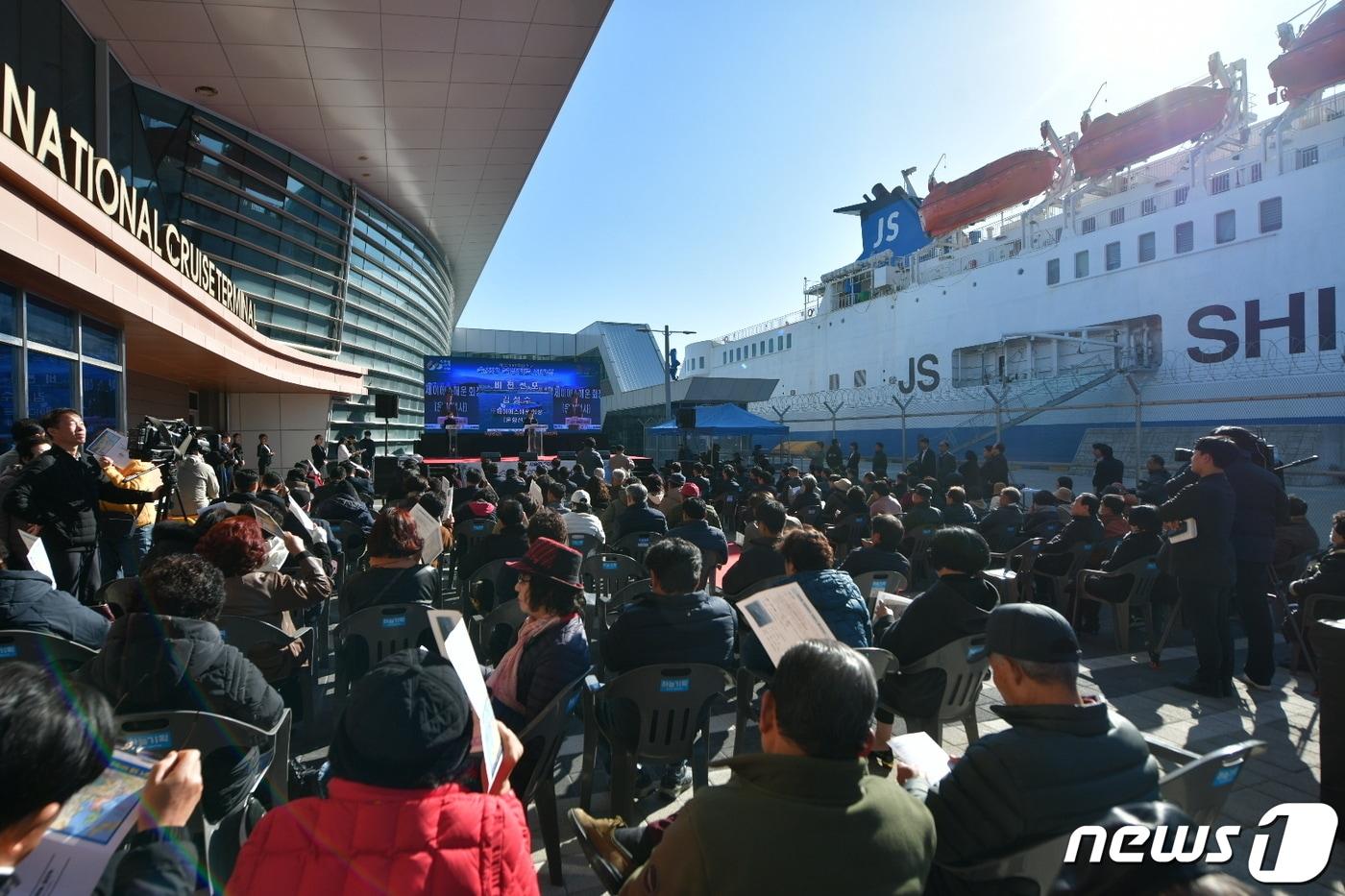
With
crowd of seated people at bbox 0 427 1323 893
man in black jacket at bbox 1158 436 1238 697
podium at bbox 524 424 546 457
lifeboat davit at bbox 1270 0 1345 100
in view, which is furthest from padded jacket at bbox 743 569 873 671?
lifeboat davit at bbox 1270 0 1345 100

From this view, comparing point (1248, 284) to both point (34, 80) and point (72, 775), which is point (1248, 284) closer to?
point (72, 775)

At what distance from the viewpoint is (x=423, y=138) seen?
1789 cm

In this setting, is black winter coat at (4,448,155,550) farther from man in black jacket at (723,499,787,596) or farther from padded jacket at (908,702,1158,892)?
padded jacket at (908,702,1158,892)

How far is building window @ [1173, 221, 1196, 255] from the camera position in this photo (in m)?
18.2

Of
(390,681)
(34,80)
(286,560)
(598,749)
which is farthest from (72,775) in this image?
(34,80)

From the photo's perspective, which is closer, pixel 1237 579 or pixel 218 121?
pixel 1237 579

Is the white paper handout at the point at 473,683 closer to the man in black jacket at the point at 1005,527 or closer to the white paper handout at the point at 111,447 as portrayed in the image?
the white paper handout at the point at 111,447

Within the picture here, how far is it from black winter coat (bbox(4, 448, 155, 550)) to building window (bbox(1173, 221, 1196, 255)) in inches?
900

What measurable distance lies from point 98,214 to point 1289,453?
20183mm

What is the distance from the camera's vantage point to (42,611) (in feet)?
10.2

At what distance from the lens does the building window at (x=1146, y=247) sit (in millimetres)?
19250

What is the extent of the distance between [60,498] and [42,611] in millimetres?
2640

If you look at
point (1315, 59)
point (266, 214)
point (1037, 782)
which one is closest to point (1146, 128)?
point (1315, 59)

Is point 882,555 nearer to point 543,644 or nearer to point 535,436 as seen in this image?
point 543,644
